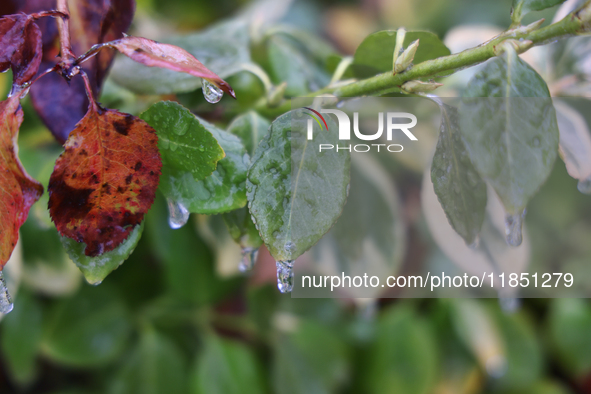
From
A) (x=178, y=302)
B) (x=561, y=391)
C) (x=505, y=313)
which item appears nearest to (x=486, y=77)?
(x=178, y=302)

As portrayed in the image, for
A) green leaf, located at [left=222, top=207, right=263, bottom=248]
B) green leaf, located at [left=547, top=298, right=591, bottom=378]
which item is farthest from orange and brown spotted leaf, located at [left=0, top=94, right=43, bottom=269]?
green leaf, located at [left=547, top=298, right=591, bottom=378]

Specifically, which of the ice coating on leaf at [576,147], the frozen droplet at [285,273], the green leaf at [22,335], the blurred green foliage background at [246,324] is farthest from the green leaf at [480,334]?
the green leaf at [22,335]

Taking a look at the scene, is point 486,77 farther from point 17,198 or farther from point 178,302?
point 178,302

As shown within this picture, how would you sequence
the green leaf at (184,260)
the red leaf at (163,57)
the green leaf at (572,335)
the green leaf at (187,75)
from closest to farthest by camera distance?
1. the red leaf at (163,57)
2. the green leaf at (187,75)
3. the green leaf at (184,260)
4. the green leaf at (572,335)

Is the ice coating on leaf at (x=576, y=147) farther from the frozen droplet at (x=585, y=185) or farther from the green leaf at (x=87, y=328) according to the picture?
the green leaf at (x=87, y=328)

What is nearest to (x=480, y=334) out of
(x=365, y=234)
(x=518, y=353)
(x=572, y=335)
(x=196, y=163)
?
(x=518, y=353)

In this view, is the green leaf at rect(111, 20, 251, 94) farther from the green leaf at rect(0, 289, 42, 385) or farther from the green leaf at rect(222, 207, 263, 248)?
the green leaf at rect(0, 289, 42, 385)

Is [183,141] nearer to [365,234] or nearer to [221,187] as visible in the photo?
[221,187]
